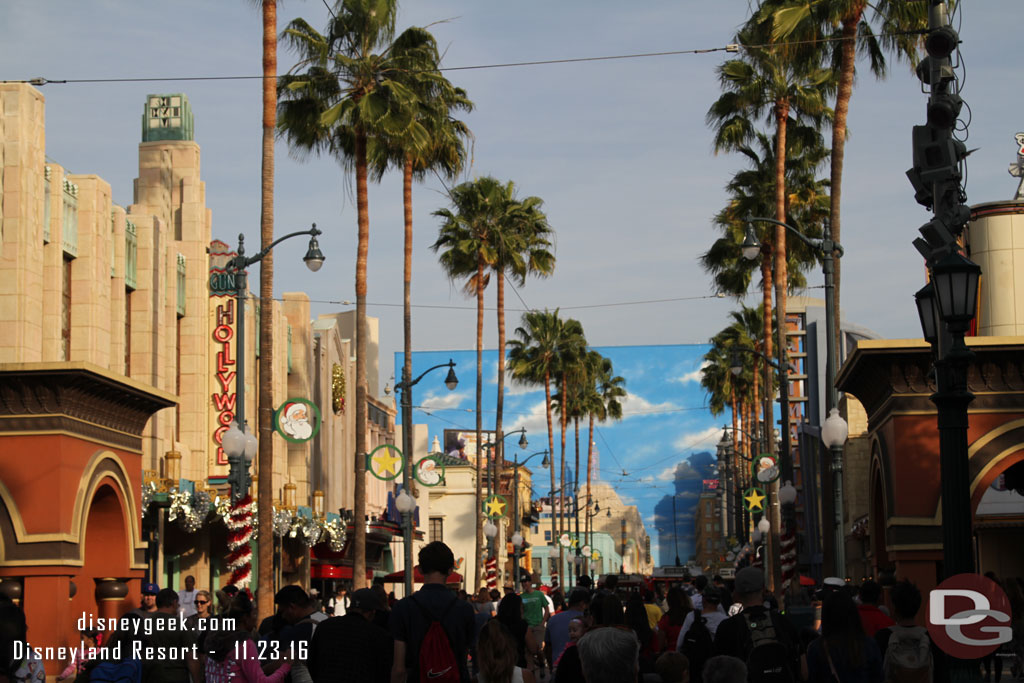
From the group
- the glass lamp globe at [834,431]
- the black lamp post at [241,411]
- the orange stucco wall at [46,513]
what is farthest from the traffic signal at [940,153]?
the orange stucco wall at [46,513]

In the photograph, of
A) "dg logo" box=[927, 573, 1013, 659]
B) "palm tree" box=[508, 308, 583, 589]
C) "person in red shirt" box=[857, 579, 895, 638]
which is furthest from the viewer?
"palm tree" box=[508, 308, 583, 589]

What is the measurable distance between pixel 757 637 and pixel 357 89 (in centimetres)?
2642

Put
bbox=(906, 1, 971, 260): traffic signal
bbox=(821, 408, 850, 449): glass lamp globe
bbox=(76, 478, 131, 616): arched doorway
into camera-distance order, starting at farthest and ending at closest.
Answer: bbox=(76, 478, 131, 616): arched doorway < bbox=(821, 408, 850, 449): glass lamp globe < bbox=(906, 1, 971, 260): traffic signal

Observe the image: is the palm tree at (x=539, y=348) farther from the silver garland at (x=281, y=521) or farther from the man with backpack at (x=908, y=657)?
the man with backpack at (x=908, y=657)

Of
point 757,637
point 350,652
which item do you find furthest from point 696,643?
point 350,652

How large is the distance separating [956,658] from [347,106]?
25266mm

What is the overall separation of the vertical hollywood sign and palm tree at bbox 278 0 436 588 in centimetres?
596

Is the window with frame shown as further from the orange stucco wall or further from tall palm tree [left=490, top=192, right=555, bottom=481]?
the orange stucco wall

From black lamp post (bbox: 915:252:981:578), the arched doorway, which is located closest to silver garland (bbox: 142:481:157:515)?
the arched doorway

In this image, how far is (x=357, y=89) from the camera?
33.6 meters

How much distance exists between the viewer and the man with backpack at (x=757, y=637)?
28.4 feet

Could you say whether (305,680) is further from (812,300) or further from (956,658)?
(812,300)

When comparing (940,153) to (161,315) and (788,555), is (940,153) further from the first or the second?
(161,315)

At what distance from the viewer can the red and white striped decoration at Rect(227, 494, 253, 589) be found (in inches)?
952
